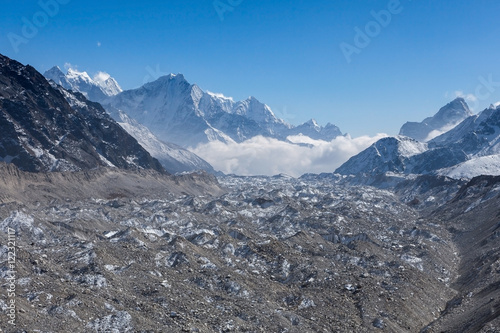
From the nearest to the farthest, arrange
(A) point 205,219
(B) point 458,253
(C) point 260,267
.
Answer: (C) point 260,267, (B) point 458,253, (A) point 205,219

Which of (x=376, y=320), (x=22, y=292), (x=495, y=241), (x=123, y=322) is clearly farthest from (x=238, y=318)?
(x=495, y=241)

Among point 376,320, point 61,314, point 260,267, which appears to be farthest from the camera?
point 260,267

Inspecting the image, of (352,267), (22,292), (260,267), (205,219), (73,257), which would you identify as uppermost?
(205,219)

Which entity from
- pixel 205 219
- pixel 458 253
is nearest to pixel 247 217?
pixel 205 219

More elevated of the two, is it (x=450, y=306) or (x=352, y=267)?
(x=352, y=267)

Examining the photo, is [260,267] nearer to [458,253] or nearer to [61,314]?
[61,314]

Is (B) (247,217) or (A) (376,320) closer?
(A) (376,320)
